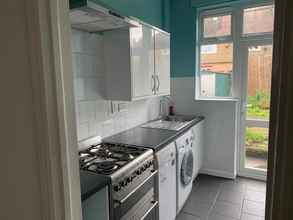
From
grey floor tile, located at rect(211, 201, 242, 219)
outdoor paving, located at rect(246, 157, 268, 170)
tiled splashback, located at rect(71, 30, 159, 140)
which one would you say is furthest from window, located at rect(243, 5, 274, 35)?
grey floor tile, located at rect(211, 201, 242, 219)

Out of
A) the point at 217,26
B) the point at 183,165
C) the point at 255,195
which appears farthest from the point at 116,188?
the point at 217,26

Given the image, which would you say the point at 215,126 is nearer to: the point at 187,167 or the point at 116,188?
the point at 187,167

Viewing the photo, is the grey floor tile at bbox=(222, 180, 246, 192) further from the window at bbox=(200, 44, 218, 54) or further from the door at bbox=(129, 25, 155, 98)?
the window at bbox=(200, 44, 218, 54)

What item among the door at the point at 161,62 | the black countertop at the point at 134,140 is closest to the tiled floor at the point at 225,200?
the black countertop at the point at 134,140

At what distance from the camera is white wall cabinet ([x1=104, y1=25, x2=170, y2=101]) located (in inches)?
79.4

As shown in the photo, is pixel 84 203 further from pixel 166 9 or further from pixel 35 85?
pixel 166 9

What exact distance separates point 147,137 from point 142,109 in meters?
0.79

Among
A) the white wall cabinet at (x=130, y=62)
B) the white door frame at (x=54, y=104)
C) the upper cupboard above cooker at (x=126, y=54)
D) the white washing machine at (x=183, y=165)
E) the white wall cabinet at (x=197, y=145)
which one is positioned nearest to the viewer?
the white door frame at (x=54, y=104)

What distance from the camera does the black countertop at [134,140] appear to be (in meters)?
1.21

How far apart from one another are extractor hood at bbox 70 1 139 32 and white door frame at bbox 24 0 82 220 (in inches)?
25.9

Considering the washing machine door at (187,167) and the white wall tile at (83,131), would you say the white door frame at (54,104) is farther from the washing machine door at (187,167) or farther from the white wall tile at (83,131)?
the washing machine door at (187,167)

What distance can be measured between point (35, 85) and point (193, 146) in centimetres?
242

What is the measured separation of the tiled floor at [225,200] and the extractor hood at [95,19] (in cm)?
207

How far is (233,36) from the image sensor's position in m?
3.25
